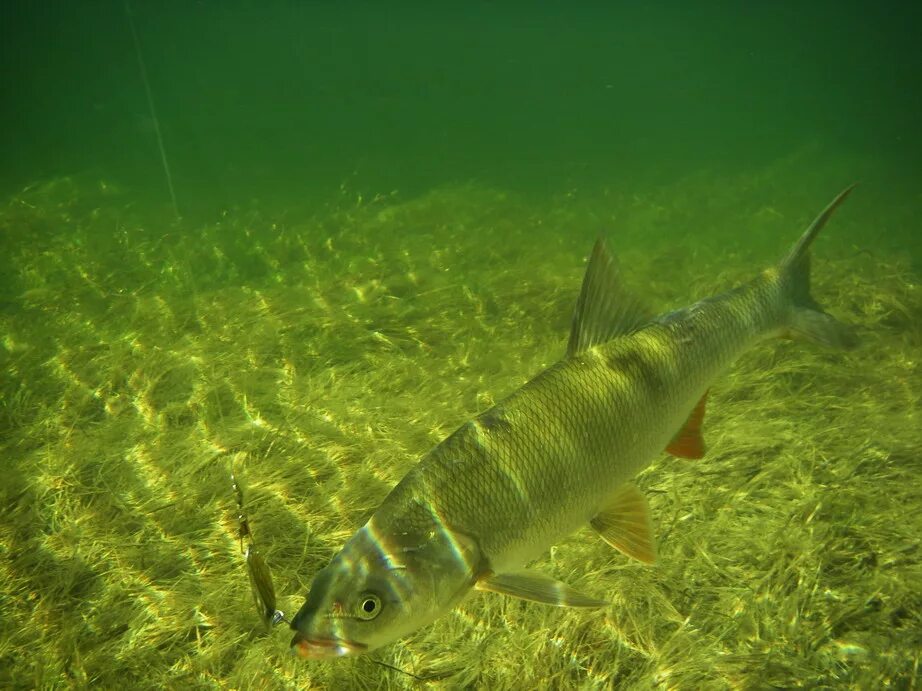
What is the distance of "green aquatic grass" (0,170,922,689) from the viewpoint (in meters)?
2.38

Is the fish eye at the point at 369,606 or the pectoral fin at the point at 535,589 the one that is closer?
the fish eye at the point at 369,606

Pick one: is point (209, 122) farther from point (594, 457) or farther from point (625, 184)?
point (594, 457)

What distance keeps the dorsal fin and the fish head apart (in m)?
1.01

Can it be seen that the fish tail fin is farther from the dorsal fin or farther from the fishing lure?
the fishing lure

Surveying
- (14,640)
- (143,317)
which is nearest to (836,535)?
(14,640)

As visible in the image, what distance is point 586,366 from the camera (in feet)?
7.39

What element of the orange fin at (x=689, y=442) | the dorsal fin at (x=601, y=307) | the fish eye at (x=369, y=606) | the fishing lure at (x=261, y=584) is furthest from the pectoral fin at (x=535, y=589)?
the orange fin at (x=689, y=442)

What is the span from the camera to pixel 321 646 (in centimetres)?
156

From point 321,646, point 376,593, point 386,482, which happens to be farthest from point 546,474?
point 386,482

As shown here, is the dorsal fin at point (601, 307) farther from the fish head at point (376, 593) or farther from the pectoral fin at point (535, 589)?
the fish head at point (376, 593)

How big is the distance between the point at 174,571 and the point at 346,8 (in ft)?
249

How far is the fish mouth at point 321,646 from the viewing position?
5.10ft

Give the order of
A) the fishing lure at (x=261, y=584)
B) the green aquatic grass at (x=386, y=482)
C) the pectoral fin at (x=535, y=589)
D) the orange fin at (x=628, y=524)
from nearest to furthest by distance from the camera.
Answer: the pectoral fin at (x=535, y=589) → the fishing lure at (x=261, y=584) → the orange fin at (x=628, y=524) → the green aquatic grass at (x=386, y=482)

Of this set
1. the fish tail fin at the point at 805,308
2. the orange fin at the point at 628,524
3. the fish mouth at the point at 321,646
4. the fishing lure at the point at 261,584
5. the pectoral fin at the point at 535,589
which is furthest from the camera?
the fish tail fin at the point at 805,308
